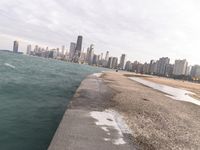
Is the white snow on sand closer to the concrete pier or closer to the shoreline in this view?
the shoreline

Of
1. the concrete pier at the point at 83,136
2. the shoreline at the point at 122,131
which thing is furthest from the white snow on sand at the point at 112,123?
the concrete pier at the point at 83,136

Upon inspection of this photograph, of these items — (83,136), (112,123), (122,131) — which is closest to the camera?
(83,136)

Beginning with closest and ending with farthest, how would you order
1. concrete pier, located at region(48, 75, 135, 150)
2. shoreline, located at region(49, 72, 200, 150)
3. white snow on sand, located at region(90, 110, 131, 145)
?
concrete pier, located at region(48, 75, 135, 150) → shoreline, located at region(49, 72, 200, 150) → white snow on sand, located at region(90, 110, 131, 145)

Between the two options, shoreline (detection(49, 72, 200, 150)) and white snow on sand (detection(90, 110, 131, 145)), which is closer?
shoreline (detection(49, 72, 200, 150))

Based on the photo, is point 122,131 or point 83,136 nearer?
point 83,136

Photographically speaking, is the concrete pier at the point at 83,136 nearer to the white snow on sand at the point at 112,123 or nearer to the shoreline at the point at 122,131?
the shoreline at the point at 122,131

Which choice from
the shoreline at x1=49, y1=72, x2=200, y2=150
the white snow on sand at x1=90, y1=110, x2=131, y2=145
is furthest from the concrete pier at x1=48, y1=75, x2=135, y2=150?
the white snow on sand at x1=90, y1=110, x2=131, y2=145

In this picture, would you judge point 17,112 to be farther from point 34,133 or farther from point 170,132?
point 170,132

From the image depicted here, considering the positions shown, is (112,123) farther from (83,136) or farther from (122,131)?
(83,136)

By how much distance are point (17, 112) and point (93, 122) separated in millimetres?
6107

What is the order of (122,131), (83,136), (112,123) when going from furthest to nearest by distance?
1. (112,123)
2. (122,131)
3. (83,136)

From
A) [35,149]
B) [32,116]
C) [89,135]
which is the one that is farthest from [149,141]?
[32,116]

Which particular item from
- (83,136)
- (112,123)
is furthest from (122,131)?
(83,136)

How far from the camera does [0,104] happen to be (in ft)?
48.4
